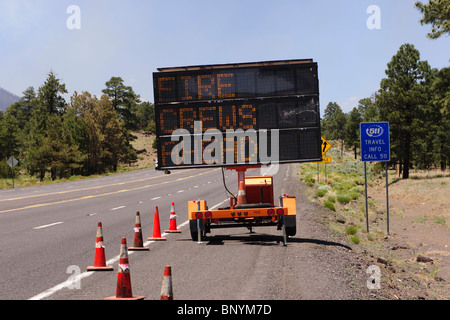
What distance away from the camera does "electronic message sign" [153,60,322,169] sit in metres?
10.6

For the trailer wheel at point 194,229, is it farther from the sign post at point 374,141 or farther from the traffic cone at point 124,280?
the sign post at point 374,141

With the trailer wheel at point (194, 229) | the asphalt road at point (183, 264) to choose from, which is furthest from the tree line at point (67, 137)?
the trailer wheel at point (194, 229)

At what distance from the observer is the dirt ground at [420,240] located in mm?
10838

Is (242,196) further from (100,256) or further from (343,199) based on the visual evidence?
(343,199)

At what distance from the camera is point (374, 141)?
16969mm

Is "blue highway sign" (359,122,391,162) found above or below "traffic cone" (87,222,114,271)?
above

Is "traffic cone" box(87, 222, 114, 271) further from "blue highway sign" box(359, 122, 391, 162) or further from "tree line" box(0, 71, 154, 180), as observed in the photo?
"tree line" box(0, 71, 154, 180)

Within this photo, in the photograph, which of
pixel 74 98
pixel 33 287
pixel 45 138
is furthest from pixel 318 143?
pixel 74 98

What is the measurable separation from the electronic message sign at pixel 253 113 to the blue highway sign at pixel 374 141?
6.89 metres

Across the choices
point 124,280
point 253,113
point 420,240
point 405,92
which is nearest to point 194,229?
point 253,113

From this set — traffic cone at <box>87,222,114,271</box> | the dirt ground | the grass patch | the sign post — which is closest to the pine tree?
the dirt ground

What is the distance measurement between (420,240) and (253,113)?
11.5m

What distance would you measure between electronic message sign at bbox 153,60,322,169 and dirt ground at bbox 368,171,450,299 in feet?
12.5
